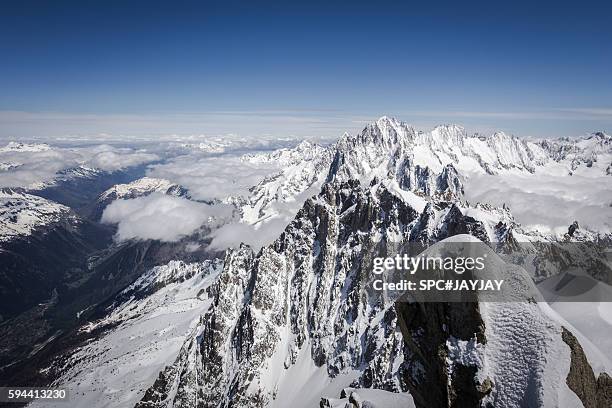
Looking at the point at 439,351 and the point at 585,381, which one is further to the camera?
the point at 439,351

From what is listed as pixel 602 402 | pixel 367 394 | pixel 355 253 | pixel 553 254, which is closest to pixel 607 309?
pixel 602 402

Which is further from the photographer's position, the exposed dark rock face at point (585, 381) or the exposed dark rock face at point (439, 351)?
the exposed dark rock face at point (439, 351)

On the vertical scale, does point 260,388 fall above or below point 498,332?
below

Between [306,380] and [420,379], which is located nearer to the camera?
[420,379]

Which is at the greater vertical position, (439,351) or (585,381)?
(439,351)

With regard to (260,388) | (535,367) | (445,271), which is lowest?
(260,388)

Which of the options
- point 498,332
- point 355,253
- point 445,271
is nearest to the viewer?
point 498,332

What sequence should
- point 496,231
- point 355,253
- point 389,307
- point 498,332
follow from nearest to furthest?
point 498,332
point 496,231
point 389,307
point 355,253

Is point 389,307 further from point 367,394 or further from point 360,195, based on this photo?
point 367,394

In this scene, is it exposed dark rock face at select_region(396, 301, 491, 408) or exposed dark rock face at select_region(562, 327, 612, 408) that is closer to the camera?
exposed dark rock face at select_region(562, 327, 612, 408)

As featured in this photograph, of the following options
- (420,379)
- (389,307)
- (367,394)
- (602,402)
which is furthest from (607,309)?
(389,307)
